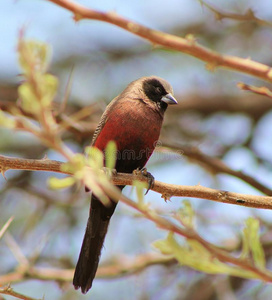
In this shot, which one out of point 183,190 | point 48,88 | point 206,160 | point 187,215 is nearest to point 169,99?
point 206,160

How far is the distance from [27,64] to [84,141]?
5.27 meters

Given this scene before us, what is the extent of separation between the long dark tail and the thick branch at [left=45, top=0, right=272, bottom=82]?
257 centimetres

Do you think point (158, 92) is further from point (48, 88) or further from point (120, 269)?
point (48, 88)

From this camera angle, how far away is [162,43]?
2.84 meters

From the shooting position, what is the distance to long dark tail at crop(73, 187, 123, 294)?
15.5 ft

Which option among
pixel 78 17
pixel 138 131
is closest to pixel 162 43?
pixel 78 17

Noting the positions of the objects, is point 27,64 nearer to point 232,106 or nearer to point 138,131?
point 138,131

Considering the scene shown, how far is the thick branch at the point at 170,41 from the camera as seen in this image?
2.76 meters

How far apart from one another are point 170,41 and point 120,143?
216cm

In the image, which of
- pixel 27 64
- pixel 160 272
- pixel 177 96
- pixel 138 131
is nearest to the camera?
pixel 27 64

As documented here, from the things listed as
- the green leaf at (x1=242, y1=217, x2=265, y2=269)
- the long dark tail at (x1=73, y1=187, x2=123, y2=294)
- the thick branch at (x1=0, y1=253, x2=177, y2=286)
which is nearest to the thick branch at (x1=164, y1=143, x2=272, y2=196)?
the long dark tail at (x1=73, y1=187, x2=123, y2=294)

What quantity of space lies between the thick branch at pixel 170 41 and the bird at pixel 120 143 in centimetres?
208

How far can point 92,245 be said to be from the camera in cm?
504

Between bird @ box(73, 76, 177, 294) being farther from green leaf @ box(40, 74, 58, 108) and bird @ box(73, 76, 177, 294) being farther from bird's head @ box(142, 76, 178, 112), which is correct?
green leaf @ box(40, 74, 58, 108)
